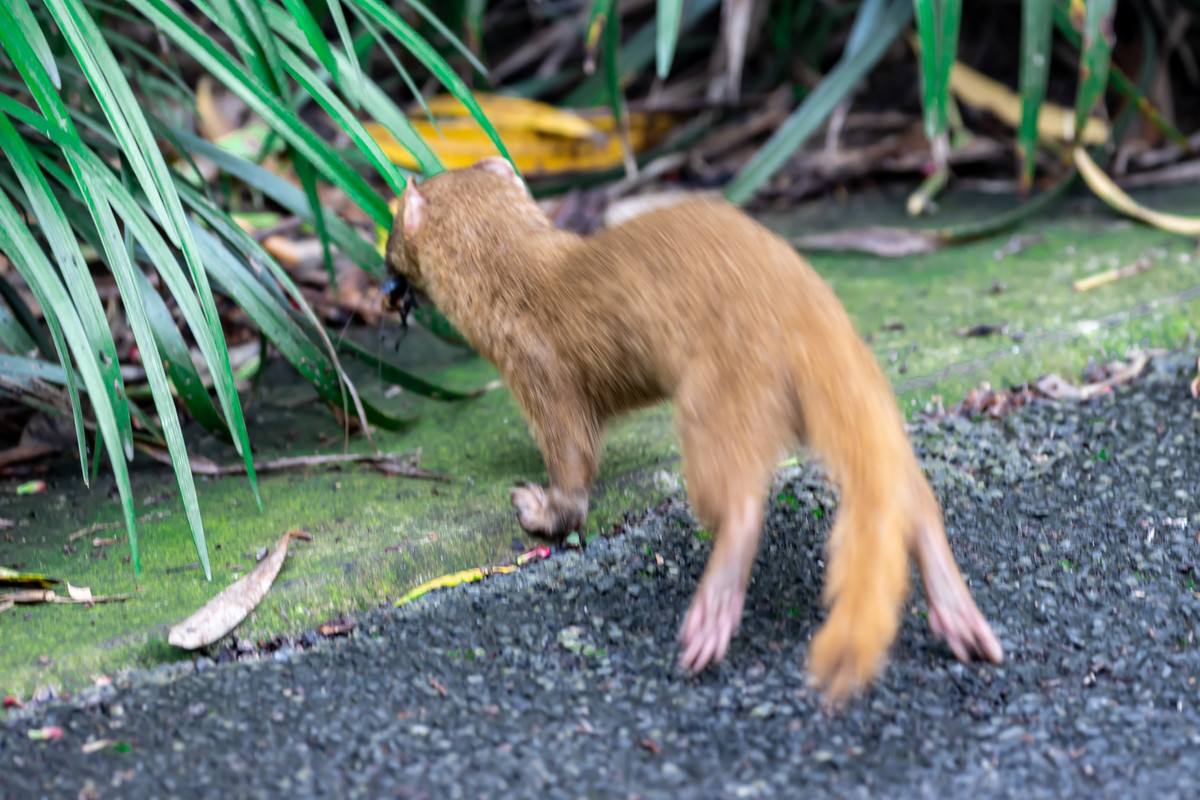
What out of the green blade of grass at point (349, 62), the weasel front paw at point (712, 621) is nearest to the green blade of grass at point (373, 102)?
the green blade of grass at point (349, 62)

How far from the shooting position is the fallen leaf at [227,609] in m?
2.13

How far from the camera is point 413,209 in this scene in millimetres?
2865

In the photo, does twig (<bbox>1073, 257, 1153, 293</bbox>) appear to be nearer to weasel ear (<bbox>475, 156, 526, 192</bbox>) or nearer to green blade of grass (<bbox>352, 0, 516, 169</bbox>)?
weasel ear (<bbox>475, 156, 526, 192</bbox>)

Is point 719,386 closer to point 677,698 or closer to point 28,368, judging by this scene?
point 677,698

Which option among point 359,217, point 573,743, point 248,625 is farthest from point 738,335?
point 359,217

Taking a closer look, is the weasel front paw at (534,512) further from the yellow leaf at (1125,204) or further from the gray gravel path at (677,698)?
the yellow leaf at (1125,204)

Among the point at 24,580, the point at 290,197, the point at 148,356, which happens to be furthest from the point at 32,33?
the point at 24,580

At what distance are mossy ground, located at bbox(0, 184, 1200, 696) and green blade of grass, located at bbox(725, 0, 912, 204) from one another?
1.16ft

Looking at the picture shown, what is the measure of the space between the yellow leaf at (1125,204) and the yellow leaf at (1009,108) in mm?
361

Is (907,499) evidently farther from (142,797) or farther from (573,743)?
(142,797)

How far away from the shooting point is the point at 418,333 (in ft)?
13.1

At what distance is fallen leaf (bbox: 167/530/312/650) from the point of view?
2131 mm

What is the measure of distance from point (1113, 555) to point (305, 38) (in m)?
1.67

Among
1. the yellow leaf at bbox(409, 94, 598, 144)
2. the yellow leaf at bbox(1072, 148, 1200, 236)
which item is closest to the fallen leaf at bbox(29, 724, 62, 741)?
the yellow leaf at bbox(409, 94, 598, 144)
